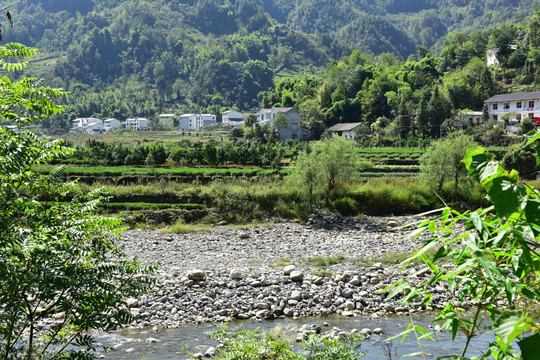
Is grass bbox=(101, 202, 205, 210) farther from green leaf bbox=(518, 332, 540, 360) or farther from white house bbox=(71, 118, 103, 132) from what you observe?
white house bbox=(71, 118, 103, 132)

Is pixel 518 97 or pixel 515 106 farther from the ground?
pixel 518 97

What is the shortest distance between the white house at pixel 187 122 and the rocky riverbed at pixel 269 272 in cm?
10973

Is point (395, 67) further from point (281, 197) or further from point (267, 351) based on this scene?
point (267, 351)

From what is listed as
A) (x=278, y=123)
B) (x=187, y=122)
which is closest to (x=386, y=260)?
(x=278, y=123)

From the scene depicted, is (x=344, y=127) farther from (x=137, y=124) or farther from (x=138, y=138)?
(x=137, y=124)

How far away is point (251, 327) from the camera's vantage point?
57.5 ft

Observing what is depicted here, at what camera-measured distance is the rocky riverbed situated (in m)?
19.2

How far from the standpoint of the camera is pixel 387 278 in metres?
22.4

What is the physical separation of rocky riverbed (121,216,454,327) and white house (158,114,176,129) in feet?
346

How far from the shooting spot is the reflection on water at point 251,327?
49.3 ft

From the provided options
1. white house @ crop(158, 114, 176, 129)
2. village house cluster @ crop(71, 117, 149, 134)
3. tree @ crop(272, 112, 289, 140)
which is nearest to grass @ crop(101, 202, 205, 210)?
tree @ crop(272, 112, 289, 140)

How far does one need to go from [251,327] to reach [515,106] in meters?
73.2

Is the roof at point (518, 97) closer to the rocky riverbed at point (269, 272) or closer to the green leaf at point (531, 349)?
the rocky riverbed at point (269, 272)

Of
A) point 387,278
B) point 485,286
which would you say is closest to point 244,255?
point 387,278
